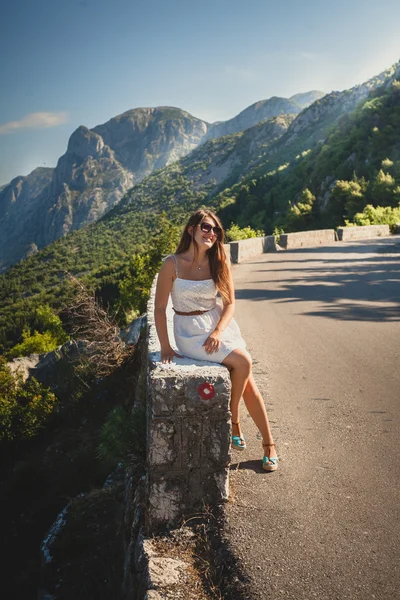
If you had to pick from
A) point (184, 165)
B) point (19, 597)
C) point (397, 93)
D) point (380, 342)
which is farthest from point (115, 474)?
point (184, 165)

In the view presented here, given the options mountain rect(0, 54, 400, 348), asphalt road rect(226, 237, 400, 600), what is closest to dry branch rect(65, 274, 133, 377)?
mountain rect(0, 54, 400, 348)

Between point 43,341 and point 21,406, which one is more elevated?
point 21,406

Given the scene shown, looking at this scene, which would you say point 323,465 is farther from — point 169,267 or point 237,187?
point 237,187

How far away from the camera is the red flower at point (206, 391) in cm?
262

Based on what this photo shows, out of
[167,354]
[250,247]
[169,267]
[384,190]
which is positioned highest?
[384,190]

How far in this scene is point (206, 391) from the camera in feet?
8.60

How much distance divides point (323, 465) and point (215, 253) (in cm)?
189

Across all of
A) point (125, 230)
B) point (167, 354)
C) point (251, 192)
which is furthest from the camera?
point (125, 230)

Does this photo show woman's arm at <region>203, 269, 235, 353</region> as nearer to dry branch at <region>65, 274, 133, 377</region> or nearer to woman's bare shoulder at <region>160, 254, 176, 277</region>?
woman's bare shoulder at <region>160, 254, 176, 277</region>

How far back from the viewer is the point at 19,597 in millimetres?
4652

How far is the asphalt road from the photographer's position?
7.23 ft

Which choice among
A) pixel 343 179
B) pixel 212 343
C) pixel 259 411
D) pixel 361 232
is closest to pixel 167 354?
pixel 212 343

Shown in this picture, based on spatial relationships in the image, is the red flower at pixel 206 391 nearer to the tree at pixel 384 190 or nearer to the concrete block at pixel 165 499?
the concrete block at pixel 165 499

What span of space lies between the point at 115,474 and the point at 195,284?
2.92 m
